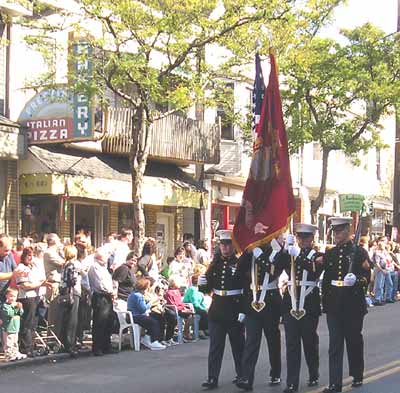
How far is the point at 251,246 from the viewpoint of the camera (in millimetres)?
10008

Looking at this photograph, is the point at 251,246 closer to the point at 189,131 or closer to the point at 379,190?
the point at 189,131

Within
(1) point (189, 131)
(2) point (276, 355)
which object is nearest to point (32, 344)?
(2) point (276, 355)

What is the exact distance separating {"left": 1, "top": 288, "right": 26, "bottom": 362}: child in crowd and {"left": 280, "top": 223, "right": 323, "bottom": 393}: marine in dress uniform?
14.3ft

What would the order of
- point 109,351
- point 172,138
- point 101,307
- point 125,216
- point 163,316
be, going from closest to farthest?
1. point 101,307
2. point 109,351
3. point 163,316
4. point 125,216
5. point 172,138

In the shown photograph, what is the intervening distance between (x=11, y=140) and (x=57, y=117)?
121cm

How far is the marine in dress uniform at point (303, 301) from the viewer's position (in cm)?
995

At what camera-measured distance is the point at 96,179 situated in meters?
20.8

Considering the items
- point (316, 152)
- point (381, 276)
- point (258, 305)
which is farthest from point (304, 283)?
point (316, 152)

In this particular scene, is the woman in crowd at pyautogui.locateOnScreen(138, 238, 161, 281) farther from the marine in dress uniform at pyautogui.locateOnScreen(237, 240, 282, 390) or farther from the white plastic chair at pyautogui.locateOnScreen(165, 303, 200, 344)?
the marine in dress uniform at pyautogui.locateOnScreen(237, 240, 282, 390)

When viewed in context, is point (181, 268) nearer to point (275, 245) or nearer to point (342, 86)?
point (275, 245)

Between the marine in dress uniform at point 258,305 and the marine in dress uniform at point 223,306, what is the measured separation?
0.16 meters

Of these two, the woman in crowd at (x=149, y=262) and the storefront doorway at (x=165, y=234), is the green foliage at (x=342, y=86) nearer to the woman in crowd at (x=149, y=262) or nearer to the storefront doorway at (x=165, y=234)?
the storefront doorway at (x=165, y=234)

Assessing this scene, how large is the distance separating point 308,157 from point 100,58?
16482 mm

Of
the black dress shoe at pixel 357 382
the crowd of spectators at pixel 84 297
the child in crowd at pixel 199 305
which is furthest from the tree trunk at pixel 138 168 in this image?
the black dress shoe at pixel 357 382
